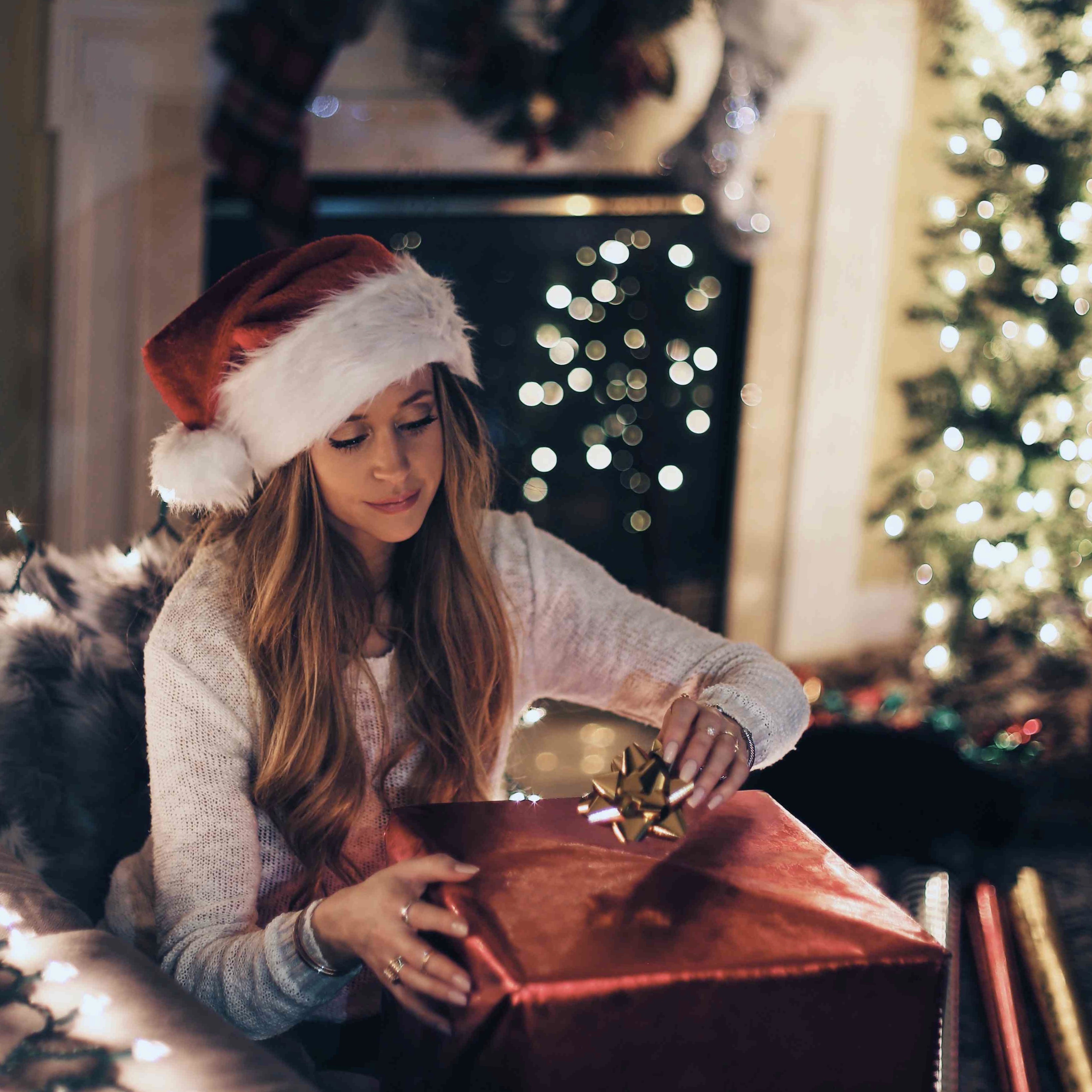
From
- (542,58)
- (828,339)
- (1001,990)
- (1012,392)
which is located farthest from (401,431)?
(828,339)

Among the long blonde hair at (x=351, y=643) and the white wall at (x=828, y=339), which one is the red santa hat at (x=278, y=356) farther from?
the white wall at (x=828, y=339)

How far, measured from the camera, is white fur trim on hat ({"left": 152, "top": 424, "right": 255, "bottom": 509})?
1181mm

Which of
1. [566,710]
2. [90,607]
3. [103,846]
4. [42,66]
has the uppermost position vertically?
[42,66]

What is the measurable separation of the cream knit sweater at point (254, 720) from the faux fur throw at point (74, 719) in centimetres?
6

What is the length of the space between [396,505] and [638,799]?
1.43ft

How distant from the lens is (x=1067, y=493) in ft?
10.3

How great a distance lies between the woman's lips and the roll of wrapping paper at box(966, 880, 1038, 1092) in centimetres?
137

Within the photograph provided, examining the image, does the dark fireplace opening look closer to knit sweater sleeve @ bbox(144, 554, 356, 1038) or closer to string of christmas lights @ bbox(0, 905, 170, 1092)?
knit sweater sleeve @ bbox(144, 554, 356, 1038)

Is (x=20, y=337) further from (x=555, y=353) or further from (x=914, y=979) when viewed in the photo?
(x=914, y=979)

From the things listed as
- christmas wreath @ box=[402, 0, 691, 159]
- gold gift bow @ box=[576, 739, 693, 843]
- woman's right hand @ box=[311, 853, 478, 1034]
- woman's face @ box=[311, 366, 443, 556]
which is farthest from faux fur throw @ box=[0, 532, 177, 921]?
christmas wreath @ box=[402, 0, 691, 159]

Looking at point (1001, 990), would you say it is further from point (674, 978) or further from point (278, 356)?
point (278, 356)

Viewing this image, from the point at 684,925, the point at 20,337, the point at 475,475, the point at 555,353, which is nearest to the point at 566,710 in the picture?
the point at 555,353

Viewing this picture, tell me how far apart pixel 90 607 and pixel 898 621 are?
9.84ft

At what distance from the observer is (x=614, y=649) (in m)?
1.41
